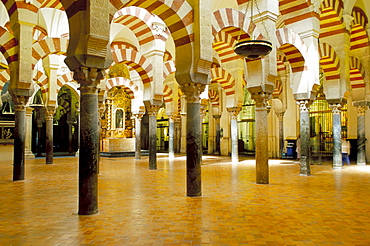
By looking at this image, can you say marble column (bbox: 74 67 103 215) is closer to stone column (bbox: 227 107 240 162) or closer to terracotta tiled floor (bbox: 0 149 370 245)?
terracotta tiled floor (bbox: 0 149 370 245)

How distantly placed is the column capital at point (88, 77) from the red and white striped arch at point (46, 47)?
544 centimetres

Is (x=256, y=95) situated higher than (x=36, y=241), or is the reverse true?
(x=256, y=95)

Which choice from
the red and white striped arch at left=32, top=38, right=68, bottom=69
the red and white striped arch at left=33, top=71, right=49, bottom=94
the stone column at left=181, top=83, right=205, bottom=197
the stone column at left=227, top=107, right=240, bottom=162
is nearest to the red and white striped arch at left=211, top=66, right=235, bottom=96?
the stone column at left=227, top=107, right=240, bottom=162

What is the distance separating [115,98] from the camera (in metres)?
16.8

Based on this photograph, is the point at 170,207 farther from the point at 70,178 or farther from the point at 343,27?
the point at 343,27

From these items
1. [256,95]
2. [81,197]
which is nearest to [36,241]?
[81,197]

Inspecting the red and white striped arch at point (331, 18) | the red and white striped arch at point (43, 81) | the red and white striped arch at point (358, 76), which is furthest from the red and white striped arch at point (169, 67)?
the red and white striped arch at point (358, 76)

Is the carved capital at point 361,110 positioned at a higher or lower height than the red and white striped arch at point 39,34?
lower

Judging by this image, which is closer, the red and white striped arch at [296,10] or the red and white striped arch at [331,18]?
the red and white striped arch at [296,10]

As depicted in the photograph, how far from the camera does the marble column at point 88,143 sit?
3646 mm

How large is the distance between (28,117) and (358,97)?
14131mm

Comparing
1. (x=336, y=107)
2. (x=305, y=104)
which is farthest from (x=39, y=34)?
(x=336, y=107)

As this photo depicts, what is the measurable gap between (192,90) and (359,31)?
9012 millimetres

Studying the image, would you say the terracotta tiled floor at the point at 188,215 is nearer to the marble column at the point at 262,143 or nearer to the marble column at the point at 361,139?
the marble column at the point at 262,143
